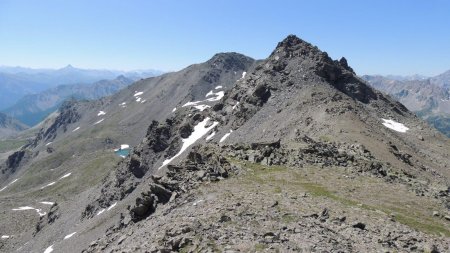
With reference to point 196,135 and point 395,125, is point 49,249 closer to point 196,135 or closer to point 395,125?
point 196,135

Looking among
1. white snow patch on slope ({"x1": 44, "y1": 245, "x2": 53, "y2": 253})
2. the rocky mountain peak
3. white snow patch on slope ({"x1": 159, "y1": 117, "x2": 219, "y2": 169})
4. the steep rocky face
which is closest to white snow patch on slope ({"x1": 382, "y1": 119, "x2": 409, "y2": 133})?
the steep rocky face

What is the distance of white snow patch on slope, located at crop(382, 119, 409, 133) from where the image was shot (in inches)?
4027

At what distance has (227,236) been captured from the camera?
1019 inches

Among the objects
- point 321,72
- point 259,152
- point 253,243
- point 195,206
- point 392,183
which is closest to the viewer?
point 253,243

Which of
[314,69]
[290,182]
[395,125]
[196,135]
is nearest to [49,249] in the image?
[196,135]

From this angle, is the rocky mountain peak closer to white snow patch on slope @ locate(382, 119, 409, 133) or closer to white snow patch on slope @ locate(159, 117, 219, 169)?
white snow patch on slope @ locate(382, 119, 409, 133)

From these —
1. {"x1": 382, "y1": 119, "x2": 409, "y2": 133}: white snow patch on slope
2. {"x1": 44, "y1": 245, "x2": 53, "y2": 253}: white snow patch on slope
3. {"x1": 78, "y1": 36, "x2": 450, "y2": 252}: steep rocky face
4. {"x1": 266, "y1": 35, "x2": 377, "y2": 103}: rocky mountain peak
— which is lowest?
{"x1": 44, "y1": 245, "x2": 53, "y2": 253}: white snow patch on slope

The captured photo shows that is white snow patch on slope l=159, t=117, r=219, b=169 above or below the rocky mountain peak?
below

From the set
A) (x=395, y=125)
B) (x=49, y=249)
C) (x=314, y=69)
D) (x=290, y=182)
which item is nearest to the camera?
(x=290, y=182)

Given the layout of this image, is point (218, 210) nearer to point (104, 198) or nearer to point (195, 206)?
point (195, 206)

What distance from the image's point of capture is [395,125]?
105 metres

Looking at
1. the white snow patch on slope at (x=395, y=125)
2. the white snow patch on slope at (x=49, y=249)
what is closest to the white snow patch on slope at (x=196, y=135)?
the white snow patch on slope at (x=49, y=249)

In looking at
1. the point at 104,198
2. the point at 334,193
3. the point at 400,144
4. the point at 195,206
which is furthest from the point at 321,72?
the point at 195,206

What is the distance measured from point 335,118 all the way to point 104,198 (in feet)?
231
